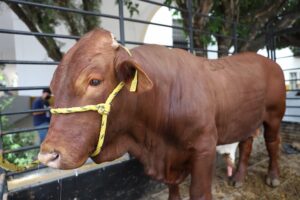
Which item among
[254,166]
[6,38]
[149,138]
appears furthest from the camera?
[6,38]

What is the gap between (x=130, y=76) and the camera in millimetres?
1631

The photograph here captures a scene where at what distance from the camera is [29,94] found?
898 centimetres

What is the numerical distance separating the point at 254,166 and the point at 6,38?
7.31 metres

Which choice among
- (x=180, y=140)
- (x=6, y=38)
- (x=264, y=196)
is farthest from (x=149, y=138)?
(x=6, y=38)

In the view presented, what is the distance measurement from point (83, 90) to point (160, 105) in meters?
0.60

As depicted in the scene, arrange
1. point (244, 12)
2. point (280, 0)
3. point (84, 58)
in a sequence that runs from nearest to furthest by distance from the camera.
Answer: point (84, 58) → point (280, 0) → point (244, 12)

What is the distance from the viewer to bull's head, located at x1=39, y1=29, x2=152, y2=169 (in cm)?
145

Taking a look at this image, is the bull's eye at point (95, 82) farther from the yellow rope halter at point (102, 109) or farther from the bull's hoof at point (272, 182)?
the bull's hoof at point (272, 182)

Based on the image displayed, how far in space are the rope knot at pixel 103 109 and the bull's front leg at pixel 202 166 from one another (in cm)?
75

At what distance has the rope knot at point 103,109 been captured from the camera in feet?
5.14

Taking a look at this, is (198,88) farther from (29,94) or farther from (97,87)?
(29,94)

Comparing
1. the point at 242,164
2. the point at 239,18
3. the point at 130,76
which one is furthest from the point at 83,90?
the point at 239,18

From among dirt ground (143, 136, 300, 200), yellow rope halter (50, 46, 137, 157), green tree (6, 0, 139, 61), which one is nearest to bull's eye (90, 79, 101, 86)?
yellow rope halter (50, 46, 137, 157)

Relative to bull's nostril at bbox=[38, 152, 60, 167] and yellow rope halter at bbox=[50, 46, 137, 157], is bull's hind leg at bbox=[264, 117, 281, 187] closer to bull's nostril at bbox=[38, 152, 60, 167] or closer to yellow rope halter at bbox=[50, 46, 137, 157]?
yellow rope halter at bbox=[50, 46, 137, 157]
